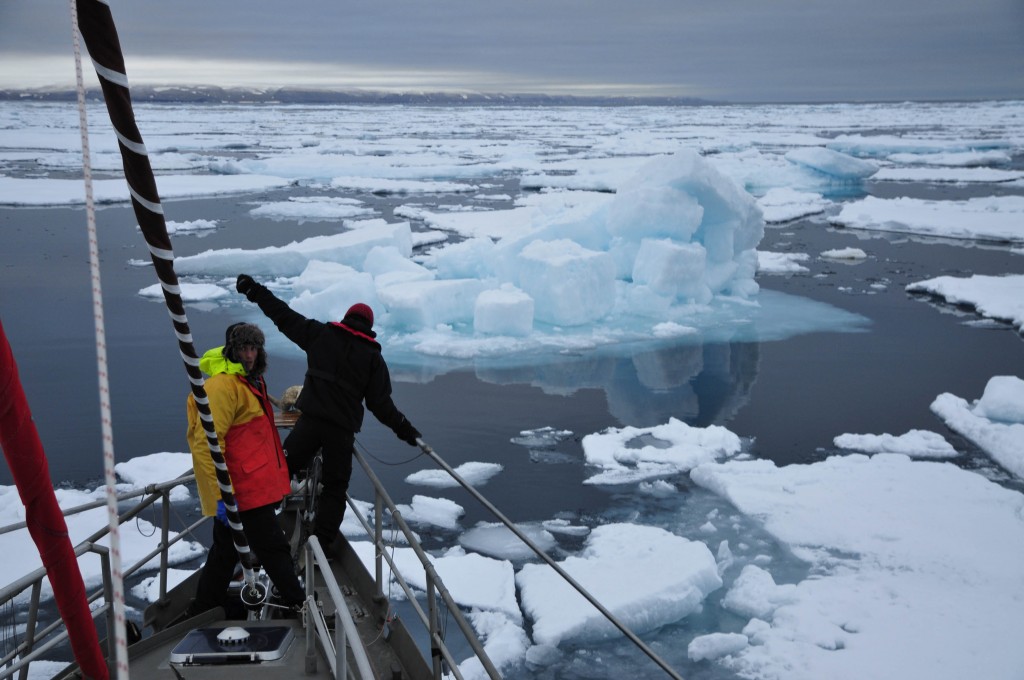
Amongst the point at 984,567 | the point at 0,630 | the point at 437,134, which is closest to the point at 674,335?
the point at 984,567

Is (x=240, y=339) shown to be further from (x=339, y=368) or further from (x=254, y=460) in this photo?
(x=339, y=368)

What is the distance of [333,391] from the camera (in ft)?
11.5

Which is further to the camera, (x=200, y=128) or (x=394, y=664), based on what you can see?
(x=200, y=128)

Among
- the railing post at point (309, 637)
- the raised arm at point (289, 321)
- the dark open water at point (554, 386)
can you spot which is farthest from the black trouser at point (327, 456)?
the dark open water at point (554, 386)

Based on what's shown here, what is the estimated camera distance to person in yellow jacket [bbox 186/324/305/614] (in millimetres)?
2760

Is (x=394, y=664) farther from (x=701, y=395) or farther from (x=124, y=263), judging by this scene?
(x=124, y=263)

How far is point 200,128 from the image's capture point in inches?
2232

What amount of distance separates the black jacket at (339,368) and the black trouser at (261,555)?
0.61m

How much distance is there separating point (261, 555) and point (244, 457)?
1.10 feet

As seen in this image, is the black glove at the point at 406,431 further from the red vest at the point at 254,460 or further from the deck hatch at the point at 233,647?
the deck hatch at the point at 233,647

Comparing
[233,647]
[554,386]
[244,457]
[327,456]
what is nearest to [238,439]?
[244,457]

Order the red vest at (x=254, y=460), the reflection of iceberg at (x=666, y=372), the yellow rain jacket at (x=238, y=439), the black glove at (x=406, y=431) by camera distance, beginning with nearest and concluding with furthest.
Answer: the yellow rain jacket at (x=238, y=439) → the red vest at (x=254, y=460) → the black glove at (x=406, y=431) → the reflection of iceberg at (x=666, y=372)

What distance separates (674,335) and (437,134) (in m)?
44.8

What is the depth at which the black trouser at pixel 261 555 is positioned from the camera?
293 cm
